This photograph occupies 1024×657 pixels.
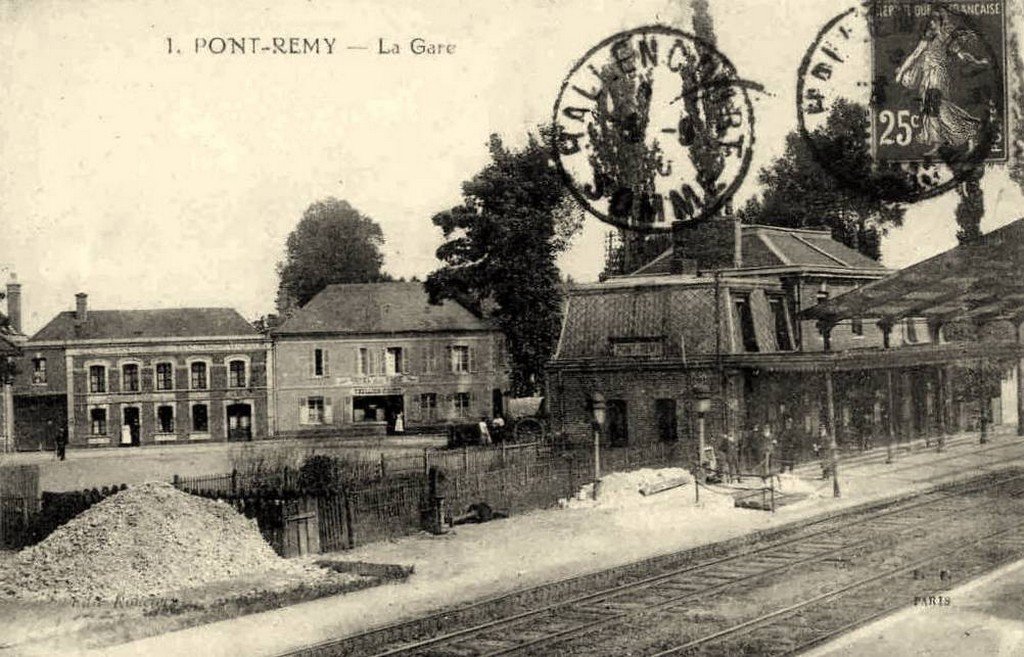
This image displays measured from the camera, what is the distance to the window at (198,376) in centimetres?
3659

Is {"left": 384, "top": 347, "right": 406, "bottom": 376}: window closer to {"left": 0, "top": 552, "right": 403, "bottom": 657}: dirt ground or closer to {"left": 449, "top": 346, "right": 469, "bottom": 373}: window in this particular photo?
{"left": 449, "top": 346, "right": 469, "bottom": 373}: window

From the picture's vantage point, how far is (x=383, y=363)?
37.8 m

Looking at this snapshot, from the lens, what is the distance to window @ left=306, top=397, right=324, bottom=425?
3623cm

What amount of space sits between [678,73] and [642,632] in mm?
8888

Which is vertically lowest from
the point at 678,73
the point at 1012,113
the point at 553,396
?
the point at 553,396

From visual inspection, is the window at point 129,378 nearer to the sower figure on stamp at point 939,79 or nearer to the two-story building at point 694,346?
the two-story building at point 694,346

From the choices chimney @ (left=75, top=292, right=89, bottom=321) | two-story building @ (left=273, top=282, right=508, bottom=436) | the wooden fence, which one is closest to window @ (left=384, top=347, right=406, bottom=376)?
two-story building @ (left=273, top=282, right=508, bottom=436)

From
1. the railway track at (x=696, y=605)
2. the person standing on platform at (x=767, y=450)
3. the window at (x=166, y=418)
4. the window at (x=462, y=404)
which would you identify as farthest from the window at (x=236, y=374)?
the railway track at (x=696, y=605)

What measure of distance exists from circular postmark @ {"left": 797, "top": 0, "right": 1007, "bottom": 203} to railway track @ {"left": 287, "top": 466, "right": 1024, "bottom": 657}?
5.49 meters

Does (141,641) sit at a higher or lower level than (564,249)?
lower

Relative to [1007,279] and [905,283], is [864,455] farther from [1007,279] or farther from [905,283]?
[1007,279]

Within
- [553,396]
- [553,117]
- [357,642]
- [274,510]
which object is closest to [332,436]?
[553,396]

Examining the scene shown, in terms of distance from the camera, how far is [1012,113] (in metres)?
14.5

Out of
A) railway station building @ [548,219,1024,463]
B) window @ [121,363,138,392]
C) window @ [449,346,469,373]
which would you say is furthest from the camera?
window @ [449,346,469,373]
